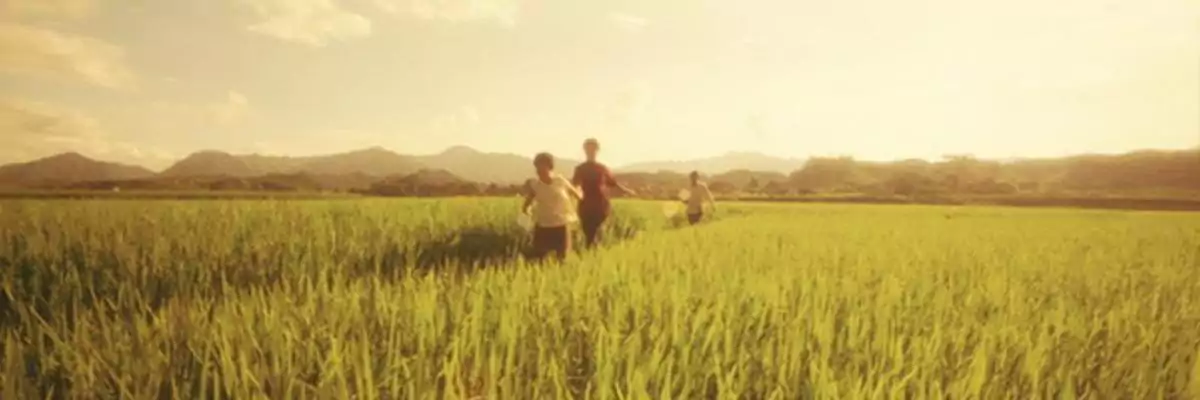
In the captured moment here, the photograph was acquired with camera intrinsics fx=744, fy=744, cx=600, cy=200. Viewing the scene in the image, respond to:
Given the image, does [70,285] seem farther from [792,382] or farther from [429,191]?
[429,191]

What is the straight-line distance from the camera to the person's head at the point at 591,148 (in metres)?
5.23

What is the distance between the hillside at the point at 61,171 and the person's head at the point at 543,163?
2046 millimetres

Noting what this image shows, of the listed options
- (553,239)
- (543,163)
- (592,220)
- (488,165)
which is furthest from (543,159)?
(488,165)

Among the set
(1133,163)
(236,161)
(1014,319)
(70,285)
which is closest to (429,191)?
(236,161)

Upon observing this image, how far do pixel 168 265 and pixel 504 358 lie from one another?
2.25 metres

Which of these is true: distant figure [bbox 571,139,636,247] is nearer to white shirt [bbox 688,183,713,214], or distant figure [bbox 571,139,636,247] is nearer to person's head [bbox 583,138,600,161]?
person's head [bbox 583,138,600,161]

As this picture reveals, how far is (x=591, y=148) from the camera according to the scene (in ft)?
17.3

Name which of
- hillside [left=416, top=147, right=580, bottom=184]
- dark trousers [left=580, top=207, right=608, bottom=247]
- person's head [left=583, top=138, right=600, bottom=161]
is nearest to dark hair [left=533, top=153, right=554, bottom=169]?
hillside [left=416, top=147, right=580, bottom=184]

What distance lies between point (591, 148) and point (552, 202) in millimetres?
938

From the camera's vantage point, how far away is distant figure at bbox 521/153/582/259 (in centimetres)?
441

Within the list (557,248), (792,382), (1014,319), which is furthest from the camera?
(557,248)

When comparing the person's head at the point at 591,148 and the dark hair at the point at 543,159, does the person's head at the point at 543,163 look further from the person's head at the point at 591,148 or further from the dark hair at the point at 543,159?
the person's head at the point at 591,148

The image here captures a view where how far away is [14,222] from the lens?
351cm

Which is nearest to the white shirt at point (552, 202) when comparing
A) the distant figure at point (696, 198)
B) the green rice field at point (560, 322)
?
the green rice field at point (560, 322)
